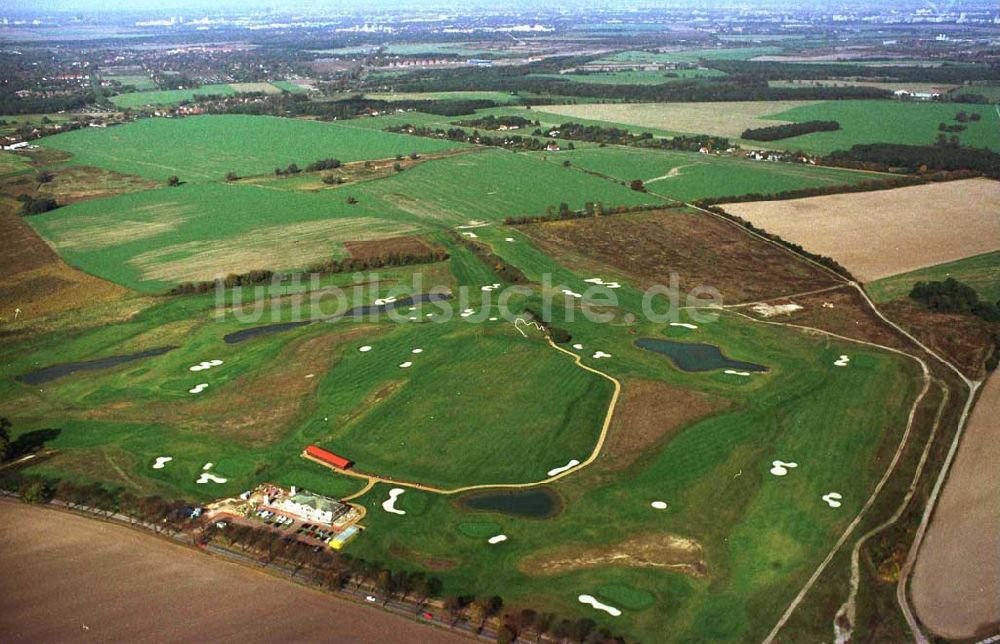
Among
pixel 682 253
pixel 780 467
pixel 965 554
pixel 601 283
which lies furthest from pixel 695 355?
pixel 965 554

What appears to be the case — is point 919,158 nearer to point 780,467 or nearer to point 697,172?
point 697,172

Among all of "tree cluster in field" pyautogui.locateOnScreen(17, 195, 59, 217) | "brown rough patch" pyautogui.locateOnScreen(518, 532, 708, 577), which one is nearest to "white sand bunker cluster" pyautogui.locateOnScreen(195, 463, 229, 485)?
"brown rough patch" pyautogui.locateOnScreen(518, 532, 708, 577)

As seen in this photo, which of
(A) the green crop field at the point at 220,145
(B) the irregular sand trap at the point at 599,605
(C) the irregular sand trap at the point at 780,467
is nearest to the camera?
(B) the irregular sand trap at the point at 599,605

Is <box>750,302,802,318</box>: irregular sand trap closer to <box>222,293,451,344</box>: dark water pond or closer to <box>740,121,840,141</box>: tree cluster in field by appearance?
<box>222,293,451,344</box>: dark water pond

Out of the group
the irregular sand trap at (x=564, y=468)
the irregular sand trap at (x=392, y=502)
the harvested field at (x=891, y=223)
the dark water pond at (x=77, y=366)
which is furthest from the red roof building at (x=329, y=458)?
the harvested field at (x=891, y=223)

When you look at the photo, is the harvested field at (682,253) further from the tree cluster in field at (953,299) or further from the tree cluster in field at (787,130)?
the tree cluster in field at (787,130)

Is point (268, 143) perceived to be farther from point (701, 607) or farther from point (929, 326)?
point (701, 607)

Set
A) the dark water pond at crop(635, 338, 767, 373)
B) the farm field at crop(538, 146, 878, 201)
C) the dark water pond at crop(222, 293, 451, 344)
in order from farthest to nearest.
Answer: the farm field at crop(538, 146, 878, 201)
the dark water pond at crop(222, 293, 451, 344)
the dark water pond at crop(635, 338, 767, 373)
